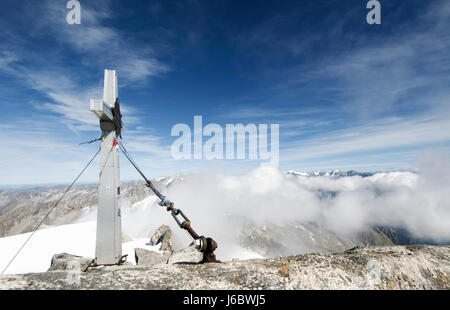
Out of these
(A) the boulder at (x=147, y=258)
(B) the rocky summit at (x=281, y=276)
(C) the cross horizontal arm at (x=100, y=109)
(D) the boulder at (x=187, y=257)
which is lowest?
(A) the boulder at (x=147, y=258)

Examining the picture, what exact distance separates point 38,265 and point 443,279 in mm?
28316

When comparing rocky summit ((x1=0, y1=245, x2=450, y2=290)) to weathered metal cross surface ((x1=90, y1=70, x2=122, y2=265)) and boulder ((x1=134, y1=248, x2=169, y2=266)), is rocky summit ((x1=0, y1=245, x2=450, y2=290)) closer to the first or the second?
weathered metal cross surface ((x1=90, y1=70, x2=122, y2=265))

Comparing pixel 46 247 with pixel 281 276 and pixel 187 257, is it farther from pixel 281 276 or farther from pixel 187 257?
pixel 281 276

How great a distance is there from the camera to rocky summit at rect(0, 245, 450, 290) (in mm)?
4375

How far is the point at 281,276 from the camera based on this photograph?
4832mm

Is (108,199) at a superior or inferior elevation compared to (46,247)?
superior

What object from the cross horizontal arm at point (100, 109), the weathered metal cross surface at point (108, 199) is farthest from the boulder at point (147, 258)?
the cross horizontal arm at point (100, 109)

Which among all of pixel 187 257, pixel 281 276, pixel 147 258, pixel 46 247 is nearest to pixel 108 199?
pixel 187 257

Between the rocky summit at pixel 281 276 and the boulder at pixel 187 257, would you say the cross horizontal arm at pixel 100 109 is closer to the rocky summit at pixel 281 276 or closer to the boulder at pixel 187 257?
the rocky summit at pixel 281 276

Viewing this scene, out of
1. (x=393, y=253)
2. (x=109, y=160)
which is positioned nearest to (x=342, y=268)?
(x=393, y=253)

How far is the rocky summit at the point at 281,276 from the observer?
4375 millimetres

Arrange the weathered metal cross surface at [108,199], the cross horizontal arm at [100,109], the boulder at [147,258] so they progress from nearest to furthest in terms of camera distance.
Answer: the cross horizontal arm at [100,109] → the weathered metal cross surface at [108,199] → the boulder at [147,258]

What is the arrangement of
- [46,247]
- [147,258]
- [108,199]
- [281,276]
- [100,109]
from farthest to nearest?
[46,247], [147,258], [108,199], [100,109], [281,276]
